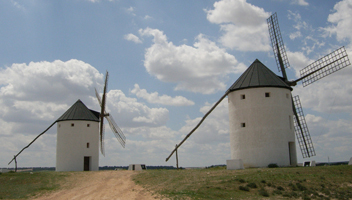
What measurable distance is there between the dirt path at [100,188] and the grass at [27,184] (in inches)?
40.1

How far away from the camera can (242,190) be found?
19.1 metres

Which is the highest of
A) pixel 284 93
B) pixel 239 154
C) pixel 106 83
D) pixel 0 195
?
pixel 106 83

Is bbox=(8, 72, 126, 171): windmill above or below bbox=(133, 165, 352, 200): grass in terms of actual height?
above

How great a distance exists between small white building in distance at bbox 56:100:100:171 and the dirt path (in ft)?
33.3

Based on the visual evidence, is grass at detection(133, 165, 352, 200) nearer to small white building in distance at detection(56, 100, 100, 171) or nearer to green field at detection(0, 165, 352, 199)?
green field at detection(0, 165, 352, 199)

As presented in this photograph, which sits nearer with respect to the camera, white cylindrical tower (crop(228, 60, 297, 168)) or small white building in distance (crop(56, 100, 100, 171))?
white cylindrical tower (crop(228, 60, 297, 168))

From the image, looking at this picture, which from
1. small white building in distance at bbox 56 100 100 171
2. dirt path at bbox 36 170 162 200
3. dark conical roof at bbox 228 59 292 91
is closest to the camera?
dirt path at bbox 36 170 162 200

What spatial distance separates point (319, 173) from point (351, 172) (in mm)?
2363

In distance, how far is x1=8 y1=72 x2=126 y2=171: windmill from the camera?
38.3m

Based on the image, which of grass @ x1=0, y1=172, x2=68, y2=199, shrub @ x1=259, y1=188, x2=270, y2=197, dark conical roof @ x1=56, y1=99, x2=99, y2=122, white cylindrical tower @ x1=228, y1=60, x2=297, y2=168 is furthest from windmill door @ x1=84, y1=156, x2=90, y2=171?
shrub @ x1=259, y1=188, x2=270, y2=197

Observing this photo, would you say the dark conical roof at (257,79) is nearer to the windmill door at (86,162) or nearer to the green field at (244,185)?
the green field at (244,185)

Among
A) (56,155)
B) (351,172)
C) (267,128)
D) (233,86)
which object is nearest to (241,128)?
(267,128)

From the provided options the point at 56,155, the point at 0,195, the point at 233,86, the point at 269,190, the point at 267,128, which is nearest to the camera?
the point at 269,190

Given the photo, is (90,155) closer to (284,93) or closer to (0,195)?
(0,195)
